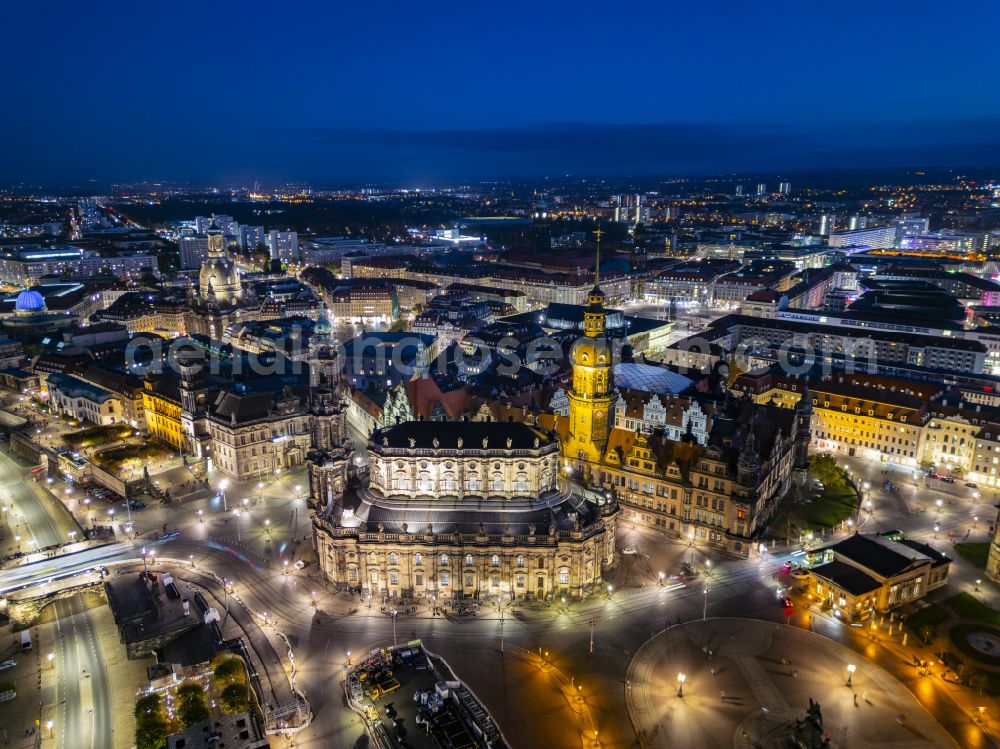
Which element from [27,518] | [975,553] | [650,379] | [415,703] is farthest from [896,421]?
[27,518]

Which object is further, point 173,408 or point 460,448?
point 173,408

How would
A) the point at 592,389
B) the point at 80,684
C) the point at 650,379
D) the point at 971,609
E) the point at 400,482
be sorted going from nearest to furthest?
the point at 80,684 < the point at 971,609 < the point at 400,482 < the point at 592,389 < the point at 650,379

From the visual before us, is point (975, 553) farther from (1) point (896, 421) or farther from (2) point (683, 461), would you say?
(2) point (683, 461)

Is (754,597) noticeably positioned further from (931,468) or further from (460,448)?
(931,468)

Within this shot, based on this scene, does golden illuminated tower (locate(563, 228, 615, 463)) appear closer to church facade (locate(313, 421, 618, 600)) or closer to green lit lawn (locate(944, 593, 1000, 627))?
church facade (locate(313, 421, 618, 600))

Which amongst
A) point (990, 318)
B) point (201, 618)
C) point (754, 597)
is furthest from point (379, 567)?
point (990, 318)

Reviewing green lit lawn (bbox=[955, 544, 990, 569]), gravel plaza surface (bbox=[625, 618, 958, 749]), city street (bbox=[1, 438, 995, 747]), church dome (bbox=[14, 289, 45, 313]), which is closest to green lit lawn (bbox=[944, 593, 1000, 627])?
city street (bbox=[1, 438, 995, 747])
